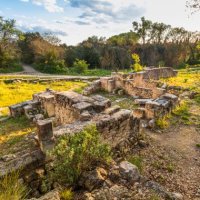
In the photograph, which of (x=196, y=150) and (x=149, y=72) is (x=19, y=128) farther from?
(x=149, y=72)

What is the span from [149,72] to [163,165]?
1682 cm

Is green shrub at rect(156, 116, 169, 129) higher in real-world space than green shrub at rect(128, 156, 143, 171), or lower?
higher

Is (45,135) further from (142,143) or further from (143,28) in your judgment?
(143,28)

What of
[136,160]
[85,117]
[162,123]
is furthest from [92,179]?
[162,123]

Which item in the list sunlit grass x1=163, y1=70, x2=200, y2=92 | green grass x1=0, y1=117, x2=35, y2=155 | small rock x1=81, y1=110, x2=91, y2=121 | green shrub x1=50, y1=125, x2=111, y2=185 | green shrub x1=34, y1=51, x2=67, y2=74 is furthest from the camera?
green shrub x1=34, y1=51, x2=67, y2=74

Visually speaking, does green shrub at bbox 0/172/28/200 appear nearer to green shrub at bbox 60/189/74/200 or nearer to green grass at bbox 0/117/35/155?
green shrub at bbox 60/189/74/200

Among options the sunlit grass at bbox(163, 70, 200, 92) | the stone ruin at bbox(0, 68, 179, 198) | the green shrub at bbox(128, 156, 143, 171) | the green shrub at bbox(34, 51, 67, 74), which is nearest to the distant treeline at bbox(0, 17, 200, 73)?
the green shrub at bbox(34, 51, 67, 74)

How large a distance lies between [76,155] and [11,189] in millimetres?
1506

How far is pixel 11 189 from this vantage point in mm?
3781

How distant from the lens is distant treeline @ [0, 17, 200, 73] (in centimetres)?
3603

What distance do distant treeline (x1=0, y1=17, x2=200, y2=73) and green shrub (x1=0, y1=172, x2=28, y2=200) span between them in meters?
30.2

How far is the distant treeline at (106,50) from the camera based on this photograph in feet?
118

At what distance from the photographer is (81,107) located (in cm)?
782

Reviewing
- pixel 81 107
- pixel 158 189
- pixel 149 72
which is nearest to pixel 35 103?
pixel 81 107
